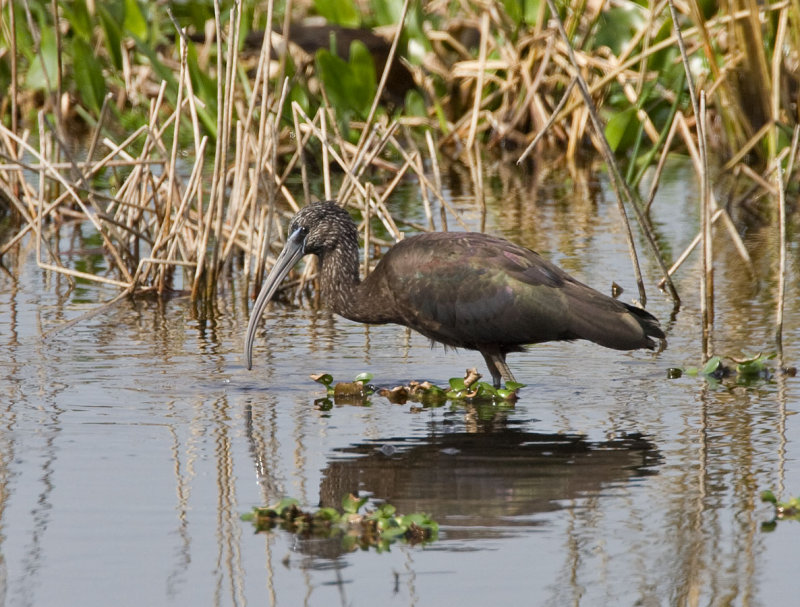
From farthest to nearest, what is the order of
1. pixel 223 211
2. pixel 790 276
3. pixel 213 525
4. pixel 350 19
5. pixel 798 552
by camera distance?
1. pixel 350 19
2. pixel 790 276
3. pixel 223 211
4. pixel 213 525
5. pixel 798 552

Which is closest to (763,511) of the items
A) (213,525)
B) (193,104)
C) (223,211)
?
(213,525)

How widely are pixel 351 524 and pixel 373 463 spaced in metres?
0.86

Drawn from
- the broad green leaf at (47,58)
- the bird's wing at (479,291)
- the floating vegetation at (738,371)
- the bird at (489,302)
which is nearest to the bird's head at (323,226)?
the bird at (489,302)

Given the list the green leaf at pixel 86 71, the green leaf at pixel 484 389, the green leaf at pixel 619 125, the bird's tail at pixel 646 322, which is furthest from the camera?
the green leaf at pixel 86 71

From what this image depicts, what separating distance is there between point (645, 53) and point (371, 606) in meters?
8.05

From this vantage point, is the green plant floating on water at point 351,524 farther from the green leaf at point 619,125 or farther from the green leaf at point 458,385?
the green leaf at point 619,125

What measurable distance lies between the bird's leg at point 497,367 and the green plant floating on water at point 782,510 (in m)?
2.08

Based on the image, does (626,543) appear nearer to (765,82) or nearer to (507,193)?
(765,82)

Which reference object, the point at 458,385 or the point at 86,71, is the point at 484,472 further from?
the point at 86,71

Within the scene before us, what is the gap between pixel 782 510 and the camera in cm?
455

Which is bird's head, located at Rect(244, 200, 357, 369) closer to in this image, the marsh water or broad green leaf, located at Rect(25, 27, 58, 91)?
the marsh water

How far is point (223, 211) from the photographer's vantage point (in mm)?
7863

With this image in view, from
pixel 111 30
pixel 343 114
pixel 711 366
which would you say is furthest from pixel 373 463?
pixel 111 30

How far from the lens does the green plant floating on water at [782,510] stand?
450 centimetres
